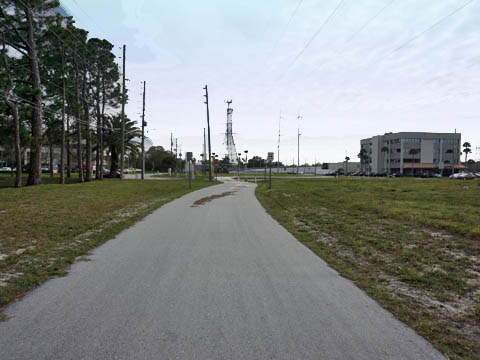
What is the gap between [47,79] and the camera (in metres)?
30.3

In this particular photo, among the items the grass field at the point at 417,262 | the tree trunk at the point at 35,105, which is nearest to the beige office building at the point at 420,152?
the tree trunk at the point at 35,105

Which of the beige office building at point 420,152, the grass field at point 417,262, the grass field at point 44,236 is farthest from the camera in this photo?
the beige office building at point 420,152

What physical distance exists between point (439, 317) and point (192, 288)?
3.07 m

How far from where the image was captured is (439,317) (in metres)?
3.70

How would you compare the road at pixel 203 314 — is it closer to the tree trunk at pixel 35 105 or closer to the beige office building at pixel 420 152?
the tree trunk at pixel 35 105

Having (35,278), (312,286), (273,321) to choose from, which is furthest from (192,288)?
(35,278)

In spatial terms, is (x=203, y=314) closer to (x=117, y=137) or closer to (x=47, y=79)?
(x=47, y=79)

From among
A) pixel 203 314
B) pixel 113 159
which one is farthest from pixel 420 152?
pixel 203 314

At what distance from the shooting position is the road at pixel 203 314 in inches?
115

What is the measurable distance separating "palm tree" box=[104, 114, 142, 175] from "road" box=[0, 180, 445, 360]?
42447 mm

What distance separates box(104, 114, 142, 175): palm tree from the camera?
45.3 m

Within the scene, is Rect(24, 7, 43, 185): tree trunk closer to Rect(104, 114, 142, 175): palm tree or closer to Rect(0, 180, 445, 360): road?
Rect(104, 114, 142, 175): palm tree

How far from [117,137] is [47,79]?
1563 cm

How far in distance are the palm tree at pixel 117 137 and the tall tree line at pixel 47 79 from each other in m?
2.45
